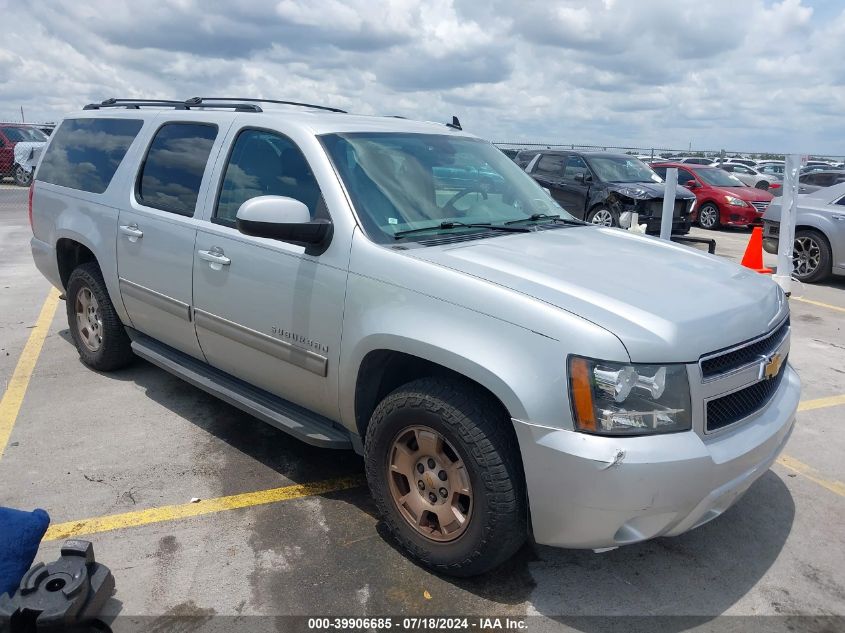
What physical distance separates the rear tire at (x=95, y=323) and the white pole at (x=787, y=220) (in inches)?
283

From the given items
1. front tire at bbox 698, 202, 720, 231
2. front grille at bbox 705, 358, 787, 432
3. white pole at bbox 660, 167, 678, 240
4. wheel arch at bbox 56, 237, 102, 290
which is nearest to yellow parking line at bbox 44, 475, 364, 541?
front grille at bbox 705, 358, 787, 432

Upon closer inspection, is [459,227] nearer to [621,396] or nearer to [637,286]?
[637,286]

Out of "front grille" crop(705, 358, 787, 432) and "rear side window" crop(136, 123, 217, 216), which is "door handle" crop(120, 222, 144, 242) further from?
"front grille" crop(705, 358, 787, 432)

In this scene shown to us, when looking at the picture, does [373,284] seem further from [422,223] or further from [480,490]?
[480,490]

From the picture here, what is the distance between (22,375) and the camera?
5.27m

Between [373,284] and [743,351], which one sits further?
[373,284]

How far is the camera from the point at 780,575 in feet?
10.0

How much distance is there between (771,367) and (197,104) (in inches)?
148

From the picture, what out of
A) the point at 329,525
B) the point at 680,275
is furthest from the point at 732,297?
the point at 329,525

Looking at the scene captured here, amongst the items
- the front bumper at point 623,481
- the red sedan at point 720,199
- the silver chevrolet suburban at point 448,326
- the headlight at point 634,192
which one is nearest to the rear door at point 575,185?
the headlight at point 634,192

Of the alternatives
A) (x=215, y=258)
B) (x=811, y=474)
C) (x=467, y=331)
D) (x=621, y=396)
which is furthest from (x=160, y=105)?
(x=811, y=474)

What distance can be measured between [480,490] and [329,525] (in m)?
1.03

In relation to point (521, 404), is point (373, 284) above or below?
above

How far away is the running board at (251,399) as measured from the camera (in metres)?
3.39
